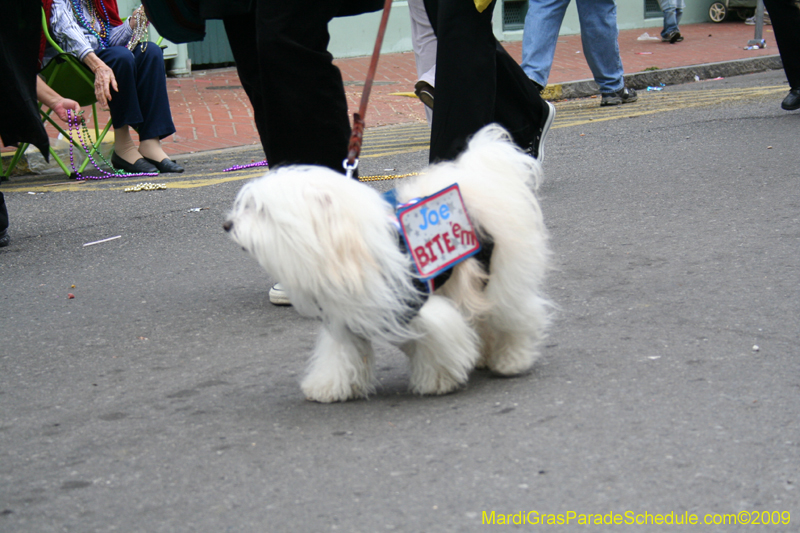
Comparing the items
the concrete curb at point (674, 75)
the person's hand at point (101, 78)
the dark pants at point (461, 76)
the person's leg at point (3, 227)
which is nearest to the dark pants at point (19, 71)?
the person's leg at point (3, 227)

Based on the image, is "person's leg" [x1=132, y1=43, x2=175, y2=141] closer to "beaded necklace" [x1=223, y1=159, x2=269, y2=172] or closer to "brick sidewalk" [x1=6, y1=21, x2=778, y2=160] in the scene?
"beaded necklace" [x1=223, y1=159, x2=269, y2=172]

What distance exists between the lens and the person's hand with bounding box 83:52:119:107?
585cm

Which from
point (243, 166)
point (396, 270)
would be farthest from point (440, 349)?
point (243, 166)

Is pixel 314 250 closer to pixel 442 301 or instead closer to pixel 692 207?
pixel 442 301

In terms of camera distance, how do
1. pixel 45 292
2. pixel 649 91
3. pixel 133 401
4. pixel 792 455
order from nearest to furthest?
pixel 792 455 < pixel 133 401 < pixel 45 292 < pixel 649 91

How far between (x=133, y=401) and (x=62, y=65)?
14.1 feet

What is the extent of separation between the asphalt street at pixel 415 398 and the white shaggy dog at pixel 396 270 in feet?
0.38

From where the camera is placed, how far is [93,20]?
6.16 meters

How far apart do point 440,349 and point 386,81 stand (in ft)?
31.2

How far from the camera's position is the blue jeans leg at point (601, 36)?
725 cm

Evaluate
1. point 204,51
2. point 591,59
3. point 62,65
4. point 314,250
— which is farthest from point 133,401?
point 204,51

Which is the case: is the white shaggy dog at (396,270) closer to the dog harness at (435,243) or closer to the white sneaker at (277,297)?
the dog harness at (435,243)

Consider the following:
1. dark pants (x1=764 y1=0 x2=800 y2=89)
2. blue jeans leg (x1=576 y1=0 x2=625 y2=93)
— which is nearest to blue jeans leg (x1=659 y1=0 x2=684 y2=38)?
blue jeans leg (x1=576 y1=0 x2=625 y2=93)

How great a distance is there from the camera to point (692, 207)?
4070mm
